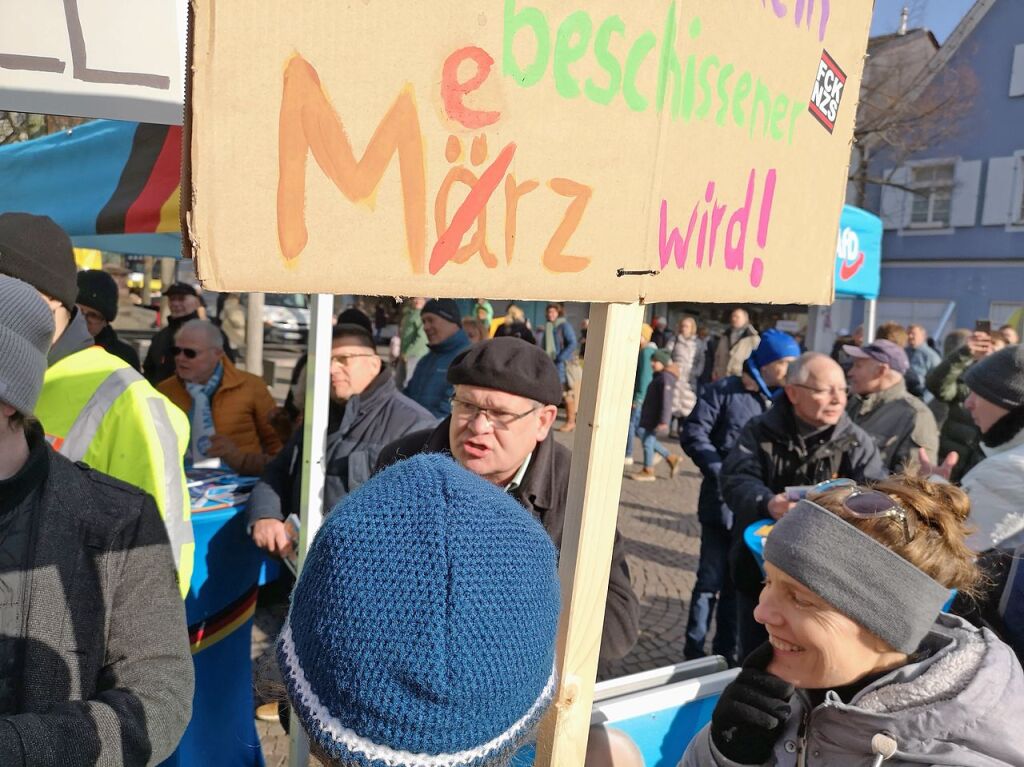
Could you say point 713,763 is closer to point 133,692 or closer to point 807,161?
point 133,692

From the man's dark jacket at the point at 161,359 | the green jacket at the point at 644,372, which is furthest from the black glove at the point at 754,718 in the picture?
the green jacket at the point at 644,372

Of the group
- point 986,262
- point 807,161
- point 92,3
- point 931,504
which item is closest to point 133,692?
point 92,3

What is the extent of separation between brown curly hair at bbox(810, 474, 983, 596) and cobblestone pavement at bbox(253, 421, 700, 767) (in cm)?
170

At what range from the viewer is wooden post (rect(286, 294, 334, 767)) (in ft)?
6.93

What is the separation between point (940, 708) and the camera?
4.25 ft

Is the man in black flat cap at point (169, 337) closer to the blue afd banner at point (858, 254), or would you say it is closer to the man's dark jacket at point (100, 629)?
the man's dark jacket at point (100, 629)

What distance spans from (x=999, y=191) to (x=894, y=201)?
8.54 ft

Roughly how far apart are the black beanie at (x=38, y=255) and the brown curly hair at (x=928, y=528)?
1.88m

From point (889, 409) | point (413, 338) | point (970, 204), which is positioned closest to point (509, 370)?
point (889, 409)

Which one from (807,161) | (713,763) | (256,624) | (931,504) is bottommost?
(256,624)

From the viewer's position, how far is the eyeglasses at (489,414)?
204cm

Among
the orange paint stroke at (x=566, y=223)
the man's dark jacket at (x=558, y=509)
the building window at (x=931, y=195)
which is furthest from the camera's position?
the building window at (x=931, y=195)

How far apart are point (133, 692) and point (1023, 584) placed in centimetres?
208

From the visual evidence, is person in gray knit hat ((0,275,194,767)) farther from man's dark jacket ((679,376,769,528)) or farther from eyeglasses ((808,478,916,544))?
man's dark jacket ((679,376,769,528))
